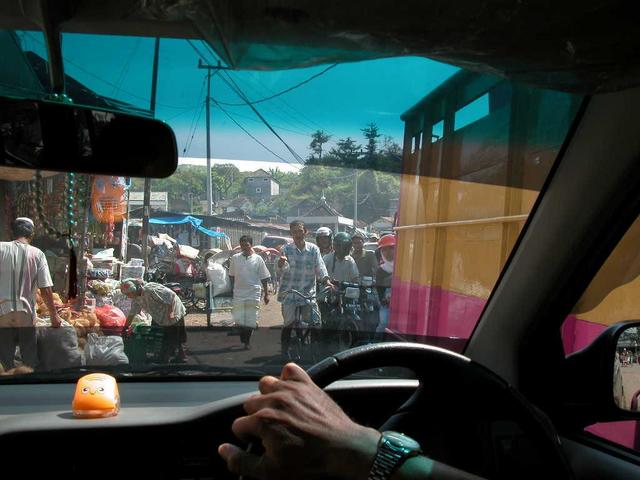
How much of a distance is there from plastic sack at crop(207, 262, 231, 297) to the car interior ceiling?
130 cm

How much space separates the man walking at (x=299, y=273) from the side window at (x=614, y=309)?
1533 mm

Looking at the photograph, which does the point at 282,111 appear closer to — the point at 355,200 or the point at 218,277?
the point at 355,200

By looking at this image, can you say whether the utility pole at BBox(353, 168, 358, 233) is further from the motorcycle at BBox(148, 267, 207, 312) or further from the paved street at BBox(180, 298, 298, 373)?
the motorcycle at BBox(148, 267, 207, 312)

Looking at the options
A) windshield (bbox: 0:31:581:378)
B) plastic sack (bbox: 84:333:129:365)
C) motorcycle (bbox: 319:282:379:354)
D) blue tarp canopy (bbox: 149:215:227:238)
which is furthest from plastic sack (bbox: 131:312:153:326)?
motorcycle (bbox: 319:282:379:354)

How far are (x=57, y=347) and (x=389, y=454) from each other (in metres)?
2.81

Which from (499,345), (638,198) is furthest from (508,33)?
(499,345)

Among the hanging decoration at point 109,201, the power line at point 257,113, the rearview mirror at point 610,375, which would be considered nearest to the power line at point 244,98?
the power line at point 257,113

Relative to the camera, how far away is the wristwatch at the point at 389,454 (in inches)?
53.8

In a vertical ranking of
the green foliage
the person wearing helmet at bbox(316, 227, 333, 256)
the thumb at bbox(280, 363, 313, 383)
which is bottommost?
the thumb at bbox(280, 363, 313, 383)

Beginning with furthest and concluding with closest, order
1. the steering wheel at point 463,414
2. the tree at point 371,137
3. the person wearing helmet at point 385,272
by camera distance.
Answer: the person wearing helmet at point 385,272 → the tree at point 371,137 → the steering wheel at point 463,414

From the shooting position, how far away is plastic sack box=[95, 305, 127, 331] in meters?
3.81

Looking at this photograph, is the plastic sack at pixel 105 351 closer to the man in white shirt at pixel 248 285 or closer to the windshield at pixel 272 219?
the windshield at pixel 272 219

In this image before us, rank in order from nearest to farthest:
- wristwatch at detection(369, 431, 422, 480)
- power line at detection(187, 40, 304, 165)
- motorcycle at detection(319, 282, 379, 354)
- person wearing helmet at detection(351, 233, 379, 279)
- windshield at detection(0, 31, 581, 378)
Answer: wristwatch at detection(369, 431, 422, 480) < power line at detection(187, 40, 304, 165) < windshield at detection(0, 31, 581, 378) < motorcycle at detection(319, 282, 379, 354) < person wearing helmet at detection(351, 233, 379, 279)

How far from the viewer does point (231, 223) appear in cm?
405
